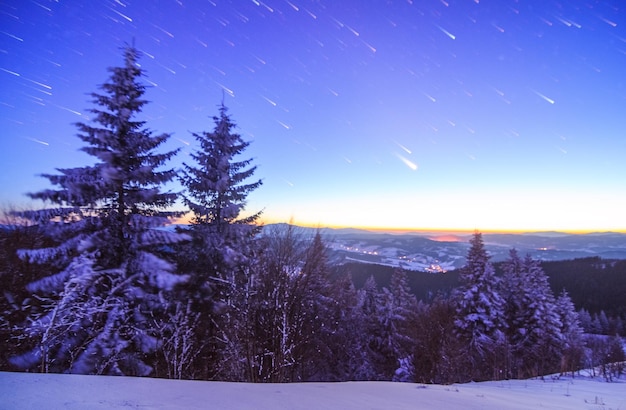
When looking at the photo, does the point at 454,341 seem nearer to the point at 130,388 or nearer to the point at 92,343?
the point at 92,343

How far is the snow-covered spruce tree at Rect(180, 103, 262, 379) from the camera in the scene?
13.3 meters

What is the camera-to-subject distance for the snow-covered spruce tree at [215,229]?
43.6 ft

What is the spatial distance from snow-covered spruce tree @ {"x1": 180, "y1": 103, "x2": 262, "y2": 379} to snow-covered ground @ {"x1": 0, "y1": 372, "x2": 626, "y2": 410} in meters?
7.07

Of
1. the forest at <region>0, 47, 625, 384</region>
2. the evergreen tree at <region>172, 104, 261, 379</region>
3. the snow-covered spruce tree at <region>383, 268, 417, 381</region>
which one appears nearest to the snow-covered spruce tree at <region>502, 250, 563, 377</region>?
the snow-covered spruce tree at <region>383, 268, 417, 381</region>

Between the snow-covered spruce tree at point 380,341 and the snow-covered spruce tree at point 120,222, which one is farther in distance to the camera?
the snow-covered spruce tree at point 380,341

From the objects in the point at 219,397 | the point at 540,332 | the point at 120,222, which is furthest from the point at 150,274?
the point at 540,332

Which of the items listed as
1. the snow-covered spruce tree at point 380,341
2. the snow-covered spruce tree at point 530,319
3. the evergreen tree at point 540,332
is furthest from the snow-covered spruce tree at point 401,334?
the evergreen tree at point 540,332

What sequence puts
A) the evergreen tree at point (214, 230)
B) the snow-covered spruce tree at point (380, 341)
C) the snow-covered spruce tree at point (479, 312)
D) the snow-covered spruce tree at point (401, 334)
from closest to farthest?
1. the evergreen tree at point (214, 230)
2. the snow-covered spruce tree at point (479, 312)
3. the snow-covered spruce tree at point (401, 334)
4. the snow-covered spruce tree at point (380, 341)

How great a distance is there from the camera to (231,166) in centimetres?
1606

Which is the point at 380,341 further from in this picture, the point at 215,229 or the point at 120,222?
the point at 120,222

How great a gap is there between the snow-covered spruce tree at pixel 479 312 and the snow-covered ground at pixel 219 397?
20.2 m

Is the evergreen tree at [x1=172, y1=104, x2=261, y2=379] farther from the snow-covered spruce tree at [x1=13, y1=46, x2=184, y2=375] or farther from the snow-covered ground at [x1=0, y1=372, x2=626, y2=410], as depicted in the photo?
the snow-covered ground at [x1=0, y1=372, x2=626, y2=410]

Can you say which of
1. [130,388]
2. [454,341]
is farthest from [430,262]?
[130,388]

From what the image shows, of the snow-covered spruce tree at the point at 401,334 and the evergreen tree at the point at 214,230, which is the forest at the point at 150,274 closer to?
the evergreen tree at the point at 214,230
